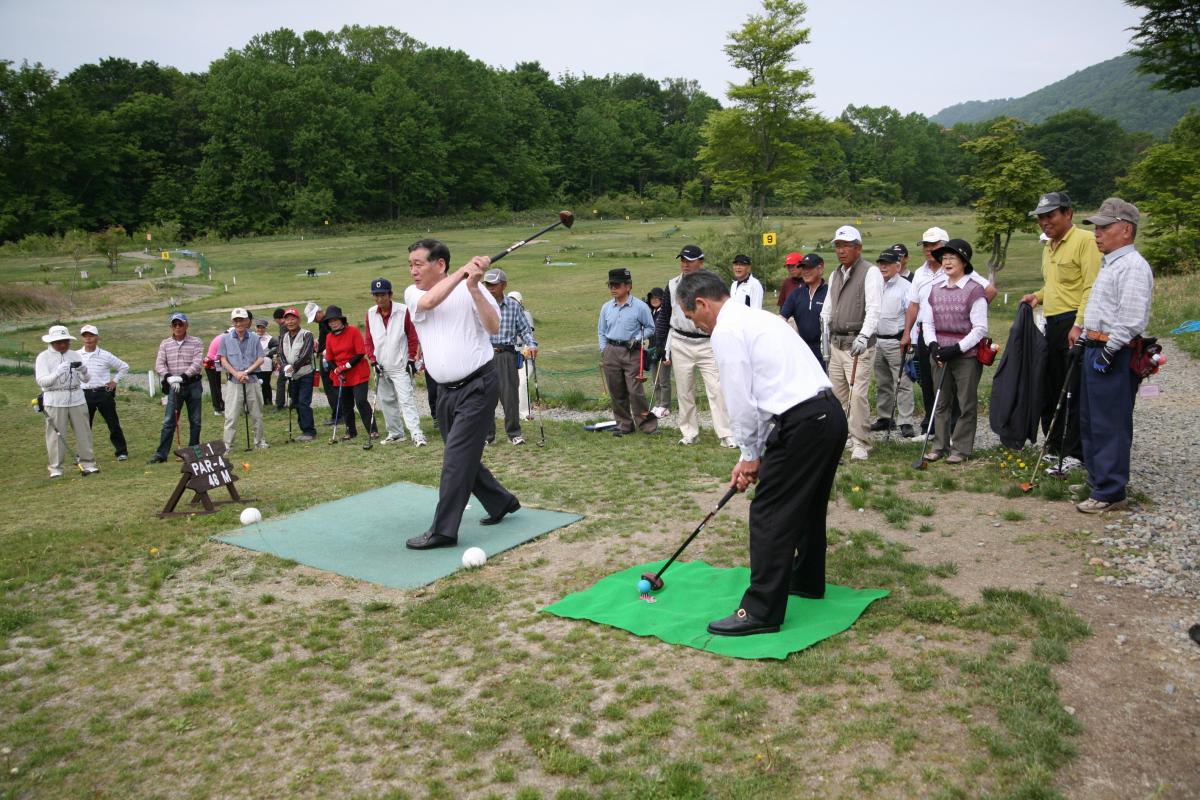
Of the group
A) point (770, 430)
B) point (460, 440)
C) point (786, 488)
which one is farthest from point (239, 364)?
point (786, 488)

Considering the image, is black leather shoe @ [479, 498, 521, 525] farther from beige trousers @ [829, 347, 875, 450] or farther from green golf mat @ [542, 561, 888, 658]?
beige trousers @ [829, 347, 875, 450]

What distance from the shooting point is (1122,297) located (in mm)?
6969

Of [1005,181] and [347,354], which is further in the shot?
[1005,181]

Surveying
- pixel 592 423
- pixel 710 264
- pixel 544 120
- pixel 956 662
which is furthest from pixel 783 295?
pixel 544 120

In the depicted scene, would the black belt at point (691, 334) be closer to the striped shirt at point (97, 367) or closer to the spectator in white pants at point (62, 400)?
the striped shirt at point (97, 367)

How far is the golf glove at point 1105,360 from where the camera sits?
22.9 feet

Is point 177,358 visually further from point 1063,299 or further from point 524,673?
point 1063,299

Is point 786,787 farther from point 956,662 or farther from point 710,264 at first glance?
point 710,264

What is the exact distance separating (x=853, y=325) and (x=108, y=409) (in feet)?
35.5

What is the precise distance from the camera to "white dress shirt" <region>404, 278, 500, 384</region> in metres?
7.51

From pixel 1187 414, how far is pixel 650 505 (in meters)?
7.60

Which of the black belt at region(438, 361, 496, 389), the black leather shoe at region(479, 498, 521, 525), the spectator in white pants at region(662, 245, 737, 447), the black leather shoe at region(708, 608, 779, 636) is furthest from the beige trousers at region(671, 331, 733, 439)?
the black leather shoe at region(708, 608, 779, 636)

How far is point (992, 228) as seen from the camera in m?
32.2

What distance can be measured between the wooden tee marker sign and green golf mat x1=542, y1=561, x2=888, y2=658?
4.98 meters
